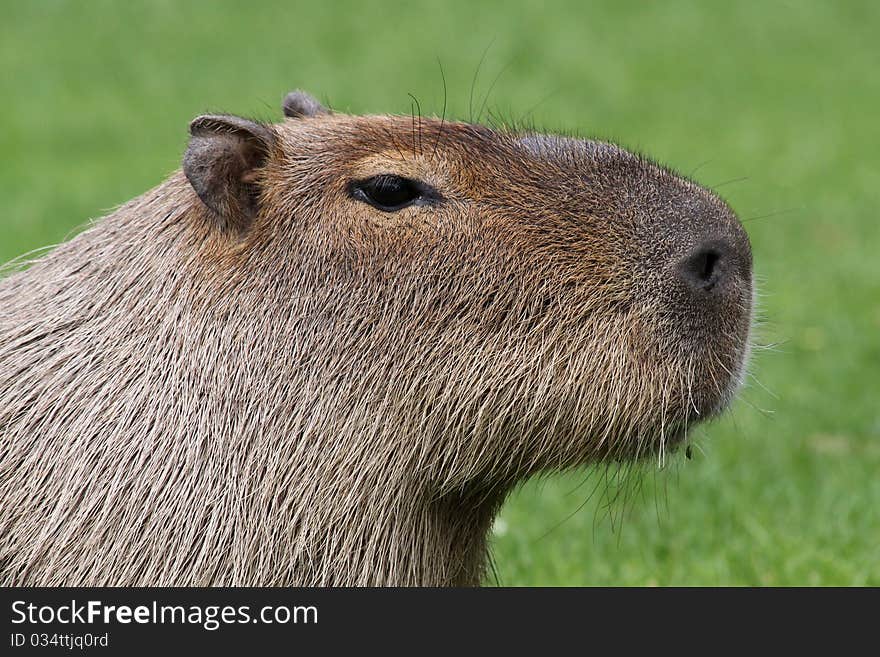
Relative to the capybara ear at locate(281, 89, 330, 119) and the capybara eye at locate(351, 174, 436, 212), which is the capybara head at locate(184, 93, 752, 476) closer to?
the capybara eye at locate(351, 174, 436, 212)

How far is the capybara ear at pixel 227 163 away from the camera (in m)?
3.15

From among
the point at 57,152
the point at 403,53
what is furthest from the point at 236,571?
the point at 403,53

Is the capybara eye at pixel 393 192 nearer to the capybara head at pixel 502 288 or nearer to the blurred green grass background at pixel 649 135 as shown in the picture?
the capybara head at pixel 502 288

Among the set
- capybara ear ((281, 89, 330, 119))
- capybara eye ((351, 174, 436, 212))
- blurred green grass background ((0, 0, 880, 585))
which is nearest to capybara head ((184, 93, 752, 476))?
capybara eye ((351, 174, 436, 212))

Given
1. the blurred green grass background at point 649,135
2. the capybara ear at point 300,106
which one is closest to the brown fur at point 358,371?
the capybara ear at point 300,106

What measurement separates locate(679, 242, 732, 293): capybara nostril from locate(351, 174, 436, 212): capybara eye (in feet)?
2.05

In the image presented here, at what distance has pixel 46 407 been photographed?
3186mm

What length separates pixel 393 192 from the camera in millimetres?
3143

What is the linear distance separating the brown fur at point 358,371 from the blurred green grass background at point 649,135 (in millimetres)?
965

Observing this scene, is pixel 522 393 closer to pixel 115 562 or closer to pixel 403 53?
pixel 115 562

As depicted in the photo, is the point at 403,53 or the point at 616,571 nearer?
the point at 616,571

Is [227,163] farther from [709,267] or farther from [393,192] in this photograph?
[709,267]

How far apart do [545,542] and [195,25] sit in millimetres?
13503

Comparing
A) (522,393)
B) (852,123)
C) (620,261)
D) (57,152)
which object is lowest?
(852,123)
